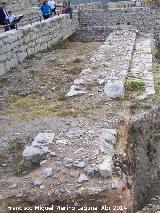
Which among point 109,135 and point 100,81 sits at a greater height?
point 100,81

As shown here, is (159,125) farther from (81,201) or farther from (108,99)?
(81,201)

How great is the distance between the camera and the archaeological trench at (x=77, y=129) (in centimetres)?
654

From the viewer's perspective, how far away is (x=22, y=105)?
10.0 metres

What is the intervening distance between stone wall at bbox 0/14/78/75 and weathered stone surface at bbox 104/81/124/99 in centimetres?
364

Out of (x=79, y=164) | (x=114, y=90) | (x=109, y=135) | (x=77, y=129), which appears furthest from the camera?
(x=114, y=90)

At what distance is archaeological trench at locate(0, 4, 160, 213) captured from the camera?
654 centimetres

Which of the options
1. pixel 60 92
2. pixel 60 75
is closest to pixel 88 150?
pixel 60 92

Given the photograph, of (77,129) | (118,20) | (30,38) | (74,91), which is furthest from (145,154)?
(118,20)

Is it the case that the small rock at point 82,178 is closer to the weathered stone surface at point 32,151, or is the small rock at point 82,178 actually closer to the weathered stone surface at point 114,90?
→ the weathered stone surface at point 32,151

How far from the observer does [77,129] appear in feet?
27.1

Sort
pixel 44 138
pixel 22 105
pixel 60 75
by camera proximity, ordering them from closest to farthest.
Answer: pixel 44 138
pixel 22 105
pixel 60 75

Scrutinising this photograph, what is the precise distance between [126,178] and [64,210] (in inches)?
48.2

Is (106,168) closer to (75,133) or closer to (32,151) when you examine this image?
(32,151)

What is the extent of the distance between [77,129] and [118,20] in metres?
13.1
